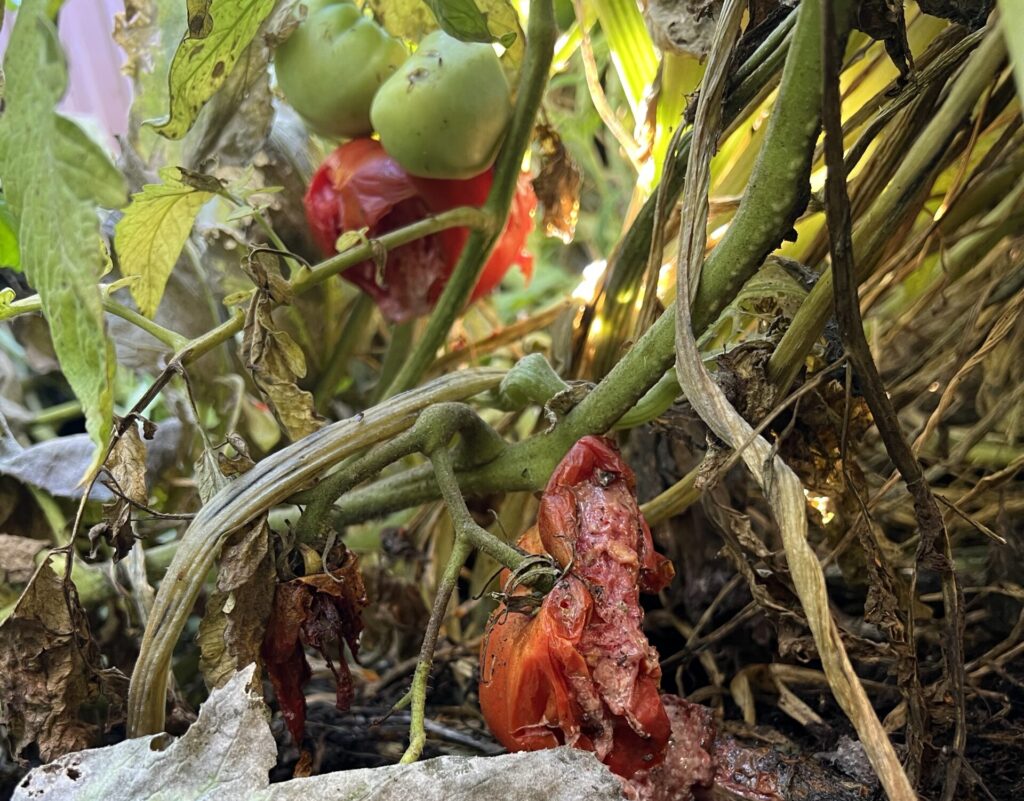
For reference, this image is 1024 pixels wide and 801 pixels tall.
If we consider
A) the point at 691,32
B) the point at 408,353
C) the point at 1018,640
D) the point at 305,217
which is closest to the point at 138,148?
the point at 305,217

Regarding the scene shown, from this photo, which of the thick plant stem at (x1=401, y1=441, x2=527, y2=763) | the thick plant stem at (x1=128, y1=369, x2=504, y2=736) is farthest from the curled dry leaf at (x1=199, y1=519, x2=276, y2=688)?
the thick plant stem at (x1=401, y1=441, x2=527, y2=763)

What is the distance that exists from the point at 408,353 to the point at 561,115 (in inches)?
15.7

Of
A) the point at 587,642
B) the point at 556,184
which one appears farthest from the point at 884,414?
the point at 556,184

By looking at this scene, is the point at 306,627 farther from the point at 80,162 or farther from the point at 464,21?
the point at 464,21

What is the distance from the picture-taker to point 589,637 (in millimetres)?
513

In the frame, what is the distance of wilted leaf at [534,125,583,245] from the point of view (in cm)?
94

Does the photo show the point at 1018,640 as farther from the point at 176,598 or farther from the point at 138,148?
the point at 138,148

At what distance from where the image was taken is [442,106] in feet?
2.36

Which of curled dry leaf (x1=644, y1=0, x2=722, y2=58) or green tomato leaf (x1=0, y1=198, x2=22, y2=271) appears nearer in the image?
curled dry leaf (x1=644, y1=0, x2=722, y2=58)

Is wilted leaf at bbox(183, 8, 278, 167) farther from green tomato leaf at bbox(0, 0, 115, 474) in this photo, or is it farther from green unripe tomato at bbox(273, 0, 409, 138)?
green tomato leaf at bbox(0, 0, 115, 474)

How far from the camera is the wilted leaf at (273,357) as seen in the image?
62cm

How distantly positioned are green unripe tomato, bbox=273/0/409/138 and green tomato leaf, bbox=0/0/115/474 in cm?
41

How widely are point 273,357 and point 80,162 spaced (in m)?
0.25

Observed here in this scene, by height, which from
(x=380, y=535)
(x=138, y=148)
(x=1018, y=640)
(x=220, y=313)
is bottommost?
(x=1018, y=640)
